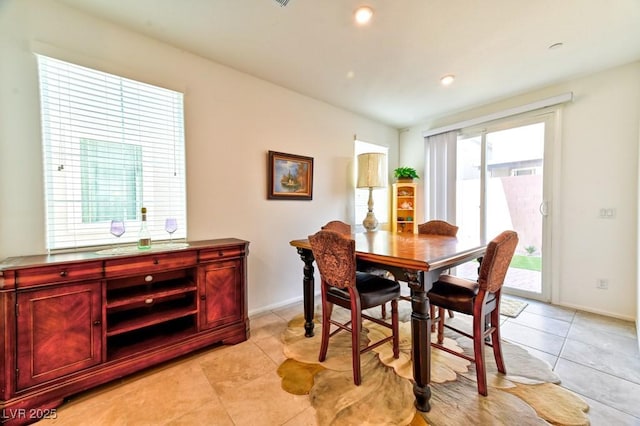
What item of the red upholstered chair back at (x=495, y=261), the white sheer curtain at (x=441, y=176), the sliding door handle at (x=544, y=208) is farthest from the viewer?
the white sheer curtain at (x=441, y=176)

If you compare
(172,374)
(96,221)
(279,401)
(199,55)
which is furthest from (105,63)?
(279,401)

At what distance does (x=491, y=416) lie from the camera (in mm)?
1416

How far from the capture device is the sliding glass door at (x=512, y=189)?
10.3 feet

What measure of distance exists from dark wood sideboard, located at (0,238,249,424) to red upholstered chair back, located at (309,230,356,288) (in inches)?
33.5

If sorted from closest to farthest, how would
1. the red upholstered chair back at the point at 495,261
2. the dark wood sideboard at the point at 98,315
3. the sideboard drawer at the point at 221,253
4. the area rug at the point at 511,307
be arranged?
the dark wood sideboard at the point at 98,315, the red upholstered chair back at the point at 495,261, the sideboard drawer at the point at 221,253, the area rug at the point at 511,307

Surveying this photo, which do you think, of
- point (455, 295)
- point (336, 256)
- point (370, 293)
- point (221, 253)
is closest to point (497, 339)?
point (455, 295)

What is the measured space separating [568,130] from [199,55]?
4.11 m

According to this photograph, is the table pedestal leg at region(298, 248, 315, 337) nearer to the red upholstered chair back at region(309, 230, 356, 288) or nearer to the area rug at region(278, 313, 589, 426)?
the area rug at region(278, 313, 589, 426)

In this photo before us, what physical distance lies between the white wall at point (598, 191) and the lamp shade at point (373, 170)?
199 centimetres

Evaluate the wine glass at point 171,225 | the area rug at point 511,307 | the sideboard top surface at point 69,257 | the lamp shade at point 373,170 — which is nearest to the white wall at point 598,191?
the area rug at point 511,307

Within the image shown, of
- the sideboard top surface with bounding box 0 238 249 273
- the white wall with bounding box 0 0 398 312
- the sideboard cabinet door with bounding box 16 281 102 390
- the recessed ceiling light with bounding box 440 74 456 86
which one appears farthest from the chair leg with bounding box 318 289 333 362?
the recessed ceiling light with bounding box 440 74 456 86

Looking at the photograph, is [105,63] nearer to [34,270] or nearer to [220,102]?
[220,102]

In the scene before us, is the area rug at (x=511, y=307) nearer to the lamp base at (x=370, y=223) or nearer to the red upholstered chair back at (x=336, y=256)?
the lamp base at (x=370, y=223)

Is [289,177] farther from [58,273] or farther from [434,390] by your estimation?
[434,390]
